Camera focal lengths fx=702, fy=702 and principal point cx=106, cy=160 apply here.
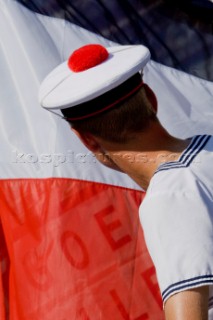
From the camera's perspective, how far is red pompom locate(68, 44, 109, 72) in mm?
1349

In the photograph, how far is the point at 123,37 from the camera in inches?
→ 82.8

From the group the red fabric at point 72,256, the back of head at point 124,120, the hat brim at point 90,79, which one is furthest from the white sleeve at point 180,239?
the red fabric at point 72,256

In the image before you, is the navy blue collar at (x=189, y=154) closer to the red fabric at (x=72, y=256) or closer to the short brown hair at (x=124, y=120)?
the short brown hair at (x=124, y=120)

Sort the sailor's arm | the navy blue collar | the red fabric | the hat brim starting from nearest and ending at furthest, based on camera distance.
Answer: the sailor's arm < the navy blue collar < the hat brim < the red fabric

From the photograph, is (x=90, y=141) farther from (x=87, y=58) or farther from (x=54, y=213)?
(x=54, y=213)

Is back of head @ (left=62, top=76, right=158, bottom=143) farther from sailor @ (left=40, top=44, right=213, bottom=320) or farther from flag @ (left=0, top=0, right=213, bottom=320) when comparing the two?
flag @ (left=0, top=0, right=213, bottom=320)

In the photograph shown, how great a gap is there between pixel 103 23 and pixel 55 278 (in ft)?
2.61

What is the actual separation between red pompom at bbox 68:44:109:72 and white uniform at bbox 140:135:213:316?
0.31m

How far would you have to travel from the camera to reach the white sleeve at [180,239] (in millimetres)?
1055

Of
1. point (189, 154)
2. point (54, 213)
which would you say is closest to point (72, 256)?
point (54, 213)

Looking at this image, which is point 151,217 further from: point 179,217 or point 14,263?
point 14,263

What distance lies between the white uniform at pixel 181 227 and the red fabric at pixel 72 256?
658 millimetres

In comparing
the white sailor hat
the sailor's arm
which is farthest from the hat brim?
the sailor's arm

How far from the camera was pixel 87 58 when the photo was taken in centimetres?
135
